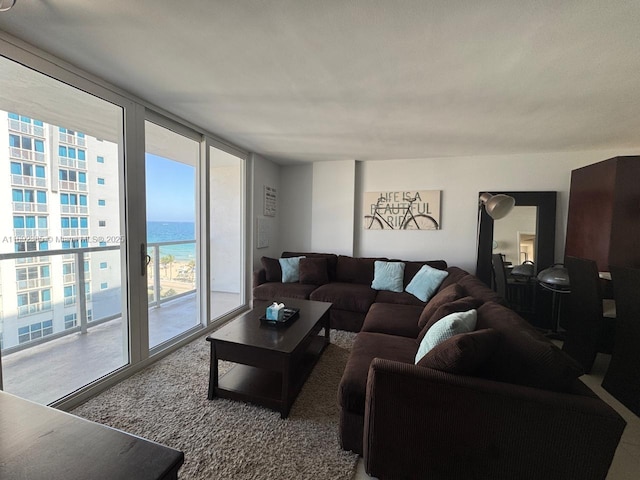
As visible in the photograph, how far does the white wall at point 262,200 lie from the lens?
4031 mm

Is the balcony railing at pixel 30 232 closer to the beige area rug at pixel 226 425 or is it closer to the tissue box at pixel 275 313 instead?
the beige area rug at pixel 226 425

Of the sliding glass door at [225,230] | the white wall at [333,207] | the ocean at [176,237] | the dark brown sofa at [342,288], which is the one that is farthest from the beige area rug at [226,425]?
the sliding glass door at [225,230]

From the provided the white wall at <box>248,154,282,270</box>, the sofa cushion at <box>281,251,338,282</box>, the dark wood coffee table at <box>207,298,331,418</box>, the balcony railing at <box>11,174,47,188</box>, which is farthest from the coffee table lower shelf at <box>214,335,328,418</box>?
the white wall at <box>248,154,282,270</box>

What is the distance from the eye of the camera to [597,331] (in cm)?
230

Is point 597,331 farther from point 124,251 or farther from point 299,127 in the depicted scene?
point 124,251

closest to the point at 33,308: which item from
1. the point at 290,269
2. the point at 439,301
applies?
the point at 290,269

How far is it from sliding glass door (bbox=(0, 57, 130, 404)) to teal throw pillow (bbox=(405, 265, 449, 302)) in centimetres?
→ 300

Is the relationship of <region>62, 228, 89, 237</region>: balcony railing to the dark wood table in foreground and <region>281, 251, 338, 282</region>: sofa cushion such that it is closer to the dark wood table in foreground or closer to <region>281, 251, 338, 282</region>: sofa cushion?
the dark wood table in foreground

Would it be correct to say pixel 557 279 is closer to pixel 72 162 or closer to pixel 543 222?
pixel 543 222

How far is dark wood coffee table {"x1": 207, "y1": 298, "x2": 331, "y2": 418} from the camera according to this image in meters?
1.80

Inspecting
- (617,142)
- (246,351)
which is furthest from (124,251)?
(617,142)

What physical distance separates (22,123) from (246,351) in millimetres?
2239

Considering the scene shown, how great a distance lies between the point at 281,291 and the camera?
361 centimetres

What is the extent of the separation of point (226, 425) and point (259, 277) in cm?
228
